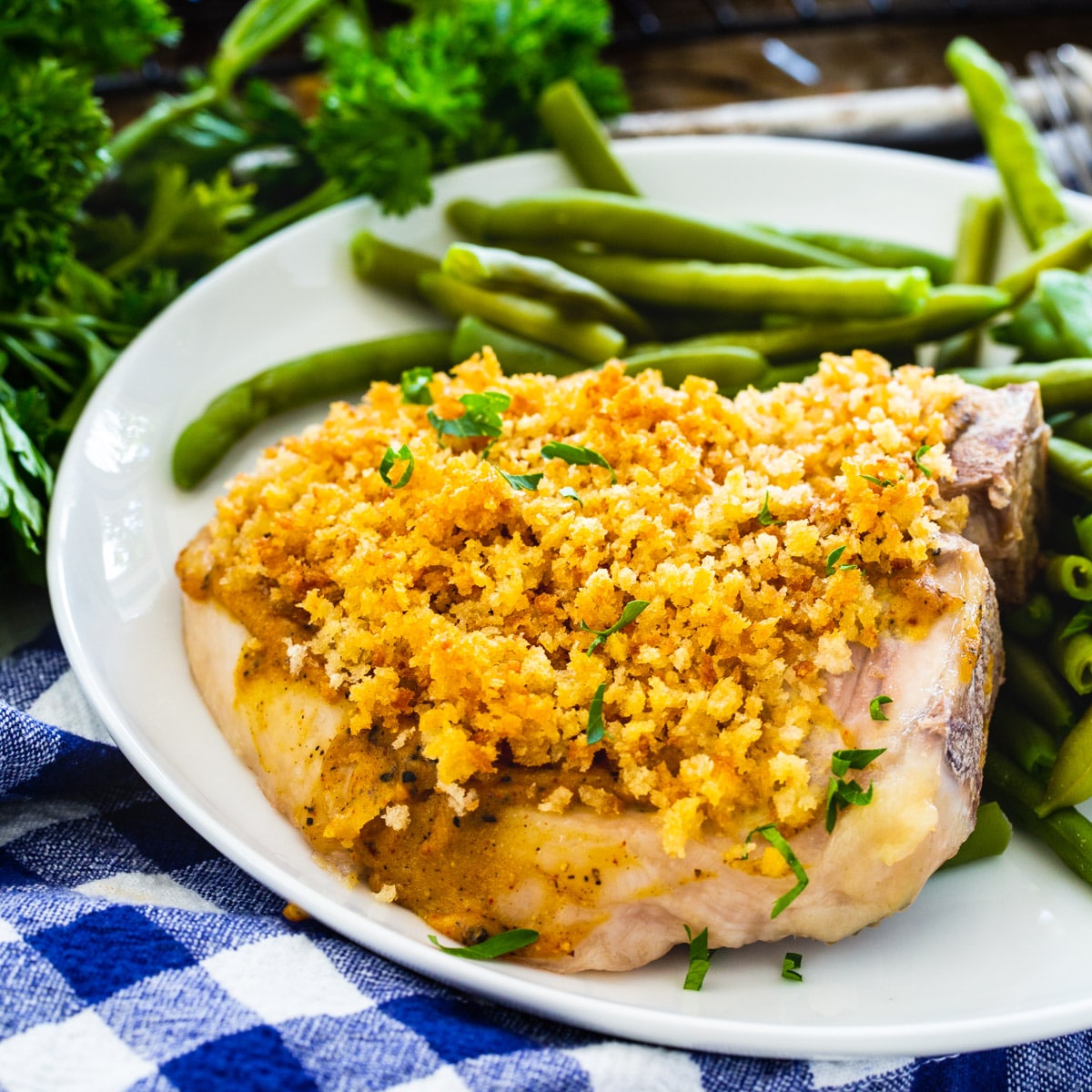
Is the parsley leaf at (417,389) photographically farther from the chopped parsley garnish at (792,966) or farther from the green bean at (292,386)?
the chopped parsley garnish at (792,966)

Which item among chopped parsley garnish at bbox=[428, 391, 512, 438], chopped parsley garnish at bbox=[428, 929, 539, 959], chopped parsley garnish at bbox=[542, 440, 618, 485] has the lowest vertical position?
chopped parsley garnish at bbox=[428, 929, 539, 959]

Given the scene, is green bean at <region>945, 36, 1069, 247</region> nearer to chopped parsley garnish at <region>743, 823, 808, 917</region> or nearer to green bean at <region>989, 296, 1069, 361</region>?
green bean at <region>989, 296, 1069, 361</region>

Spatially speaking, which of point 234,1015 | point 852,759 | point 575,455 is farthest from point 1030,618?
point 234,1015

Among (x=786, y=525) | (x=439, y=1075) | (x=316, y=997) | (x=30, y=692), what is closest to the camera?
(x=439, y=1075)

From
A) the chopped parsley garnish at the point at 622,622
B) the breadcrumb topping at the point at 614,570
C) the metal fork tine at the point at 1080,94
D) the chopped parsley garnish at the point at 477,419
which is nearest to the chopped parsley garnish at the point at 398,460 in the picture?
the breadcrumb topping at the point at 614,570

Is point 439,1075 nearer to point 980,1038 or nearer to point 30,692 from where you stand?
point 980,1038

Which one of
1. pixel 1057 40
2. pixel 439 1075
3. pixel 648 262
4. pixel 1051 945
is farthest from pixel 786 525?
pixel 1057 40

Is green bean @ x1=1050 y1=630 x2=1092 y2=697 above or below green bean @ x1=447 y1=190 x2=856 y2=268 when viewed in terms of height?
below

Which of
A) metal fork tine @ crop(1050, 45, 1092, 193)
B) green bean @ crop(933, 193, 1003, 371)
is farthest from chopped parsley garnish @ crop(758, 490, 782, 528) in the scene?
metal fork tine @ crop(1050, 45, 1092, 193)
